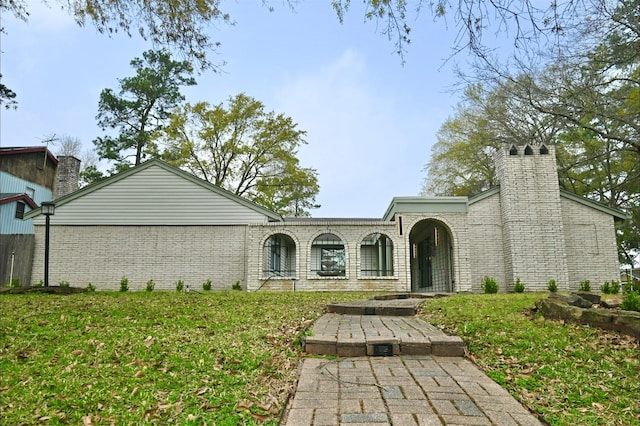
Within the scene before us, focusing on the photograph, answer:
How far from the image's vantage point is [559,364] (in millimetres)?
3912

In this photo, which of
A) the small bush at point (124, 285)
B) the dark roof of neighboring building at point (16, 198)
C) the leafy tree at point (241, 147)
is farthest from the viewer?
the leafy tree at point (241, 147)

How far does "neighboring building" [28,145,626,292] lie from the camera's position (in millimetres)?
14469

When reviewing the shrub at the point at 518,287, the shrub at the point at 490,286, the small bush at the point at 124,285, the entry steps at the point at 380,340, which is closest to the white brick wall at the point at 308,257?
the shrub at the point at 490,286

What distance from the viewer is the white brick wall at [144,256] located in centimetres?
1534

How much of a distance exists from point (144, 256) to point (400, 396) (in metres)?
14.3

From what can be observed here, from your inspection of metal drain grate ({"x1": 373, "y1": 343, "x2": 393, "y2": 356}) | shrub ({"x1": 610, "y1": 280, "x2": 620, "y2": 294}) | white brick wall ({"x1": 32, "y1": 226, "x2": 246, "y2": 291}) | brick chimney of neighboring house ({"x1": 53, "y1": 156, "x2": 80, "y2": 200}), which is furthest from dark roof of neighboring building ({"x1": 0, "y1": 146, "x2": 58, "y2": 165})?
shrub ({"x1": 610, "y1": 280, "x2": 620, "y2": 294})

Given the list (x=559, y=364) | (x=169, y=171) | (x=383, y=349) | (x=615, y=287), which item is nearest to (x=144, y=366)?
(x=383, y=349)

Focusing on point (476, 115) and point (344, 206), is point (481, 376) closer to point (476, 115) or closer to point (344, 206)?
point (476, 115)

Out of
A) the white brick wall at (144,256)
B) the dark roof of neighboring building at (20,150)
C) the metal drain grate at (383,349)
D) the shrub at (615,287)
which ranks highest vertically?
the dark roof of neighboring building at (20,150)

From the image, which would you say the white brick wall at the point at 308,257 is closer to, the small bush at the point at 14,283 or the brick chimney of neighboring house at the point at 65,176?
the small bush at the point at 14,283

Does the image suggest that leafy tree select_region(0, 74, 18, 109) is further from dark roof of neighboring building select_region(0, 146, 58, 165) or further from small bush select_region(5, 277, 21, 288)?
dark roof of neighboring building select_region(0, 146, 58, 165)

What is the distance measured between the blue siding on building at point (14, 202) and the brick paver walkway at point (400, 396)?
72.9 ft

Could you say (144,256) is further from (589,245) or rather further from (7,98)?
(589,245)

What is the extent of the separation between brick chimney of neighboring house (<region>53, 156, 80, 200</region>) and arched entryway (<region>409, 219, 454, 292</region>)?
59.4 feet
